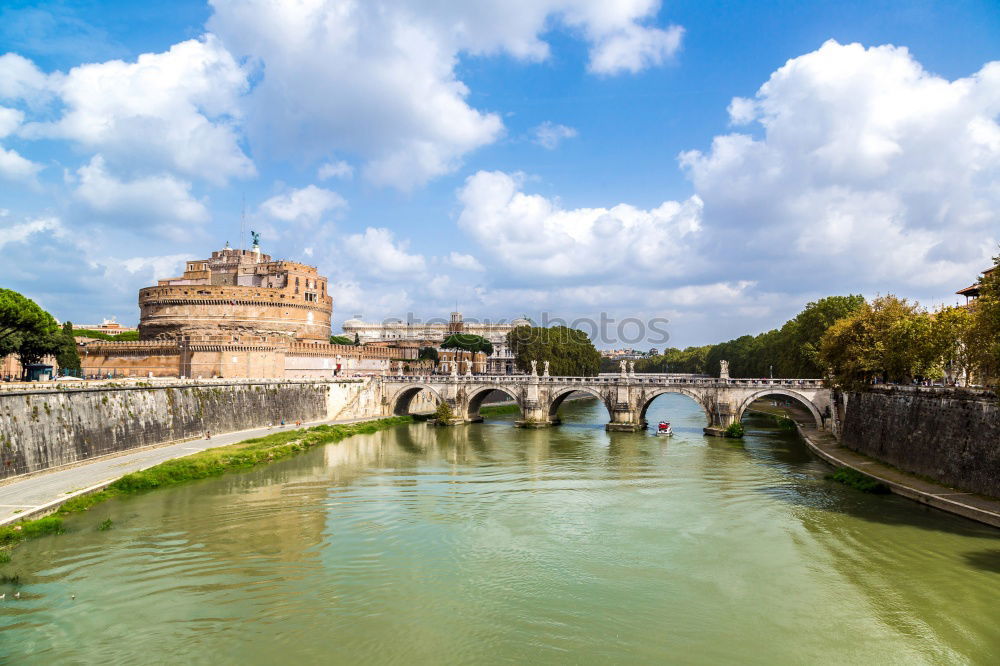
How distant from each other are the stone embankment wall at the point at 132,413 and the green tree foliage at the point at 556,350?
25.0m

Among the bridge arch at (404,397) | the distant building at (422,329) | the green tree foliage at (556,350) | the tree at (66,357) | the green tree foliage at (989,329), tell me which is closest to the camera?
the green tree foliage at (989,329)

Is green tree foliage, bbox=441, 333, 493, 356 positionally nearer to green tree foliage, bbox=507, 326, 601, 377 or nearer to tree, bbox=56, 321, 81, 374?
green tree foliage, bbox=507, 326, 601, 377

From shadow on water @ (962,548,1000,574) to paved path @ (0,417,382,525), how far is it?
26.9 meters

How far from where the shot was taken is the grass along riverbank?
18.2m

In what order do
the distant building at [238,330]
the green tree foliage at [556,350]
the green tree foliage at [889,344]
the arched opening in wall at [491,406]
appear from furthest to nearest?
the green tree foliage at [556,350] < the arched opening in wall at [491,406] < the distant building at [238,330] < the green tree foliage at [889,344]

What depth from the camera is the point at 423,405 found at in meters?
65.0

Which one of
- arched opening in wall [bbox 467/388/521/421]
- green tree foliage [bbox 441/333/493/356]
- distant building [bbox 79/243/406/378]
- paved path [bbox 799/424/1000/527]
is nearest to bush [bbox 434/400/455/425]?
arched opening in wall [bbox 467/388/521/421]

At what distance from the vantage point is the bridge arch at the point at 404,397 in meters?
58.1

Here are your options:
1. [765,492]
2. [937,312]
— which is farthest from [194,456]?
[937,312]

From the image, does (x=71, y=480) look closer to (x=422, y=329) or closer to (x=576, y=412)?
(x=576, y=412)

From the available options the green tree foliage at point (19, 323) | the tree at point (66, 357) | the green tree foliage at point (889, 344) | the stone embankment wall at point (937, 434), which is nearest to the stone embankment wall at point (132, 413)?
the green tree foliage at point (19, 323)

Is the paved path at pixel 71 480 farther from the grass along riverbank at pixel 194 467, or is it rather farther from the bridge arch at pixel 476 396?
the bridge arch at pixel 476 396

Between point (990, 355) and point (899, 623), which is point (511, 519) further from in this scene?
point (990, 355)

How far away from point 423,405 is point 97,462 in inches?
1511
